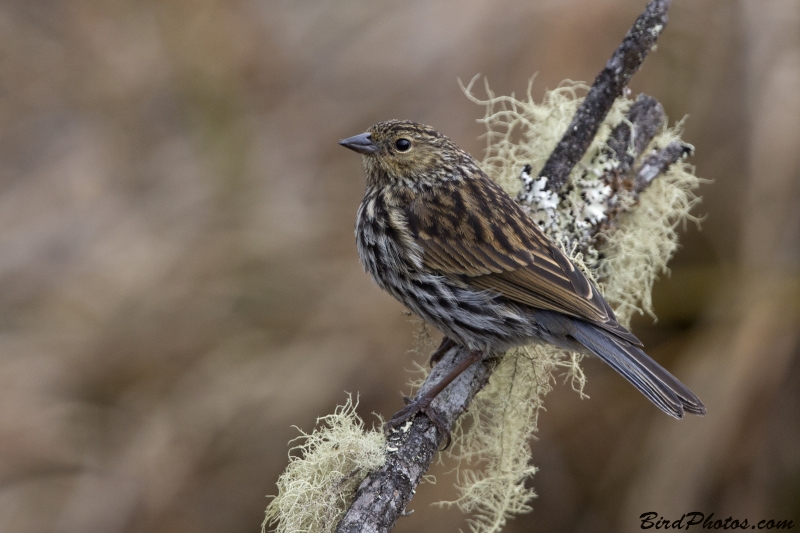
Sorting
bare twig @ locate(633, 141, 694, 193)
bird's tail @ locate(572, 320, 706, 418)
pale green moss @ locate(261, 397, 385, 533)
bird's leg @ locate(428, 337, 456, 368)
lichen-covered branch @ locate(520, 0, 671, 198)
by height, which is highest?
lichen-covered branch @ locate(520, 0, 671, 198)

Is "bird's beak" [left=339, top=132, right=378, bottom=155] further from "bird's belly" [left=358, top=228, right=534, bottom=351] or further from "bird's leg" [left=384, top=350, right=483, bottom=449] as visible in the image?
"bird's leg" [left=384, top=350, right=483, bottom=449]

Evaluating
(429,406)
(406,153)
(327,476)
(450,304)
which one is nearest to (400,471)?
(327,476)

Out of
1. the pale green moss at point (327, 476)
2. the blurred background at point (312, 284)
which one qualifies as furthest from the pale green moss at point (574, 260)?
the blurred background at point (312, 284)

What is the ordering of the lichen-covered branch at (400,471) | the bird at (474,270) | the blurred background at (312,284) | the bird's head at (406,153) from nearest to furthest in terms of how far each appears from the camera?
the lichen-covered branch at (400,471) < the bird at (474,270) < the bird's head at (406,153) < the blurred background at (312,284)

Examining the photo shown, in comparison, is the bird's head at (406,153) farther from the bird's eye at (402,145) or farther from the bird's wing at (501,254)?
the bird's wing at (501,254)

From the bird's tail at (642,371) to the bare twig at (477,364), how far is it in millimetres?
398

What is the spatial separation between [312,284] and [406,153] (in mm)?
1254

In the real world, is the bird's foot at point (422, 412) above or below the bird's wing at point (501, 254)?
below

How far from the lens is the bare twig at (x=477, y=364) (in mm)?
2211

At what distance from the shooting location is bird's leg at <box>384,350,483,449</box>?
100 inches

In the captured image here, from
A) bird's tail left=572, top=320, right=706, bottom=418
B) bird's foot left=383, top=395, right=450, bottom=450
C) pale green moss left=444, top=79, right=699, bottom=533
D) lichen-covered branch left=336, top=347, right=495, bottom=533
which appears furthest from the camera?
pale green moss left=444, top=79, right=699, bottom=533

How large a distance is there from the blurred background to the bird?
1.08 meters

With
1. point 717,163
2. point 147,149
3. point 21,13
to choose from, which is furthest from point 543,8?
point 21,13

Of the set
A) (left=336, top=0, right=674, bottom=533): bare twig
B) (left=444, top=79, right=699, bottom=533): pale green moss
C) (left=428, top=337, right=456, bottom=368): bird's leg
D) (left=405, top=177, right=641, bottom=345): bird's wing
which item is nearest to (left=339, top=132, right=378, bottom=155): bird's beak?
(left=405, top=177, right=641, bottom=345): bird's wing
